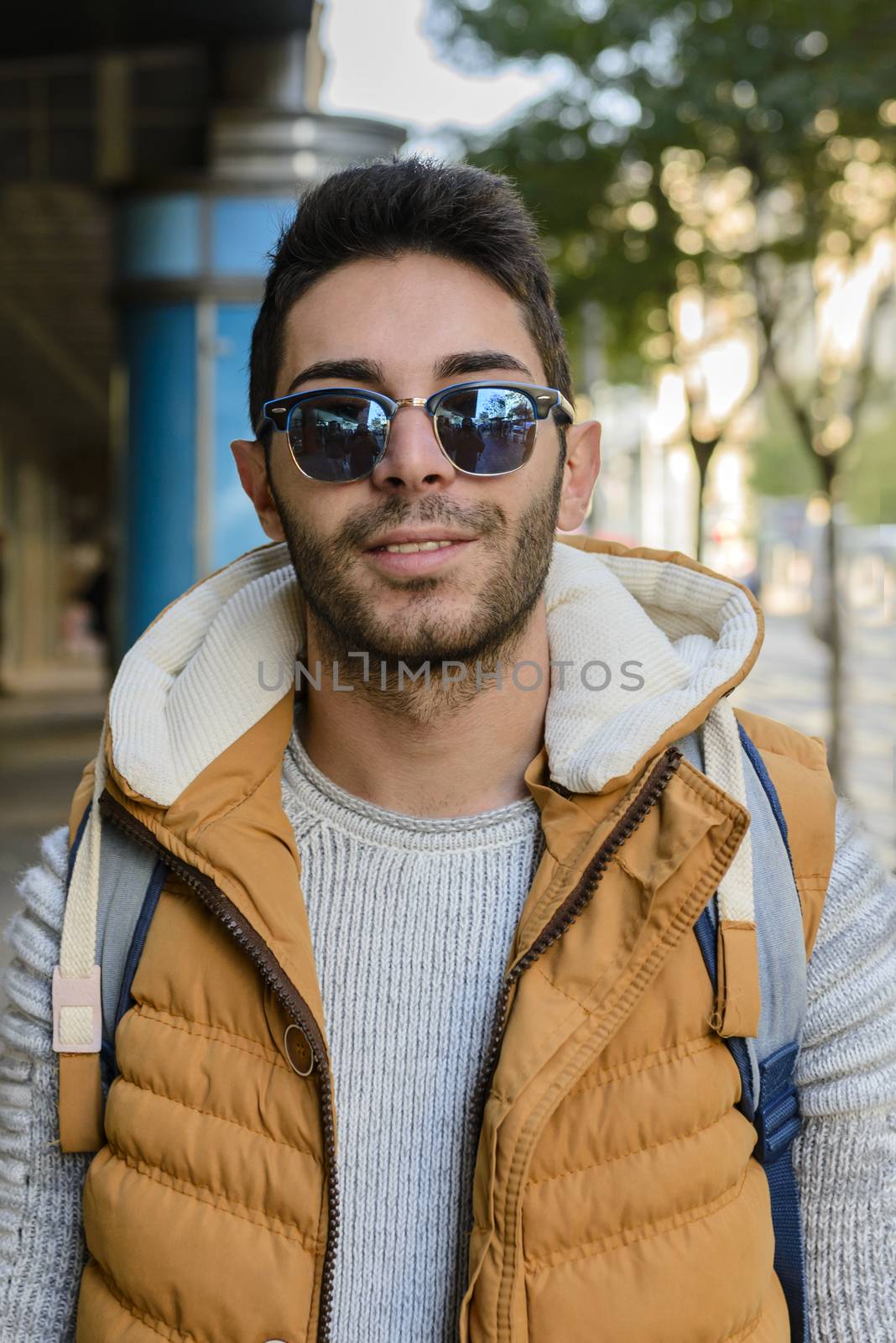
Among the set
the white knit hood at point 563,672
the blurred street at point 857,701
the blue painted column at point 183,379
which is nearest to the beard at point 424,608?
the white knit hood at point 563,672

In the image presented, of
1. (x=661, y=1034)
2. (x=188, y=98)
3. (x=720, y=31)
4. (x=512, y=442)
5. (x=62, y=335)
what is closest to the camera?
(x=661, y=1034)

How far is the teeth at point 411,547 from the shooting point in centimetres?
199

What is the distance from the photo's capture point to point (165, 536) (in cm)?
884

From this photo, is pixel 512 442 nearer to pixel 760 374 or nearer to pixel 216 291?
pixel 216 291

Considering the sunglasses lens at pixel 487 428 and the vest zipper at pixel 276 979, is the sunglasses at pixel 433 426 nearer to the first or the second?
the sunglasses lens at pixel 487 428

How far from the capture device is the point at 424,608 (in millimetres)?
1985

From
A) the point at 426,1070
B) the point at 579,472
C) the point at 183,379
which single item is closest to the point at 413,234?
the point at 579,472

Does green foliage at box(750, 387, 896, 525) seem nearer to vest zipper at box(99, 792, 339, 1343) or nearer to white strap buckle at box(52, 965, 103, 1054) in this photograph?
vest zipper at box(99, 792, 339, 1343)

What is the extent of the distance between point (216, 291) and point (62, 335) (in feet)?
35.0

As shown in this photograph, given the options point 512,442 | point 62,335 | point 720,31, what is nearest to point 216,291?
point 720,31

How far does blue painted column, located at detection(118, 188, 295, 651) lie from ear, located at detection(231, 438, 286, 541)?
6293 millimetres

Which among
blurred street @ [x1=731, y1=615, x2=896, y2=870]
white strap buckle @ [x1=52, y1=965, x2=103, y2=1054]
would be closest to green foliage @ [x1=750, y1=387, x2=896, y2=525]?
blurred street @ [x1=731, y1=615, x2=896, y2=870]

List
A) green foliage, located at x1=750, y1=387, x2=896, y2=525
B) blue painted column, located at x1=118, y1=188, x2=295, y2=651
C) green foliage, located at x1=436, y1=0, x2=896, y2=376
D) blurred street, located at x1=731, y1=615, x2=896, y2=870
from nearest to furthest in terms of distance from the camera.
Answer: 1. green foliage, located at x1=436, y1=0, x2=896, y2=376
2. blue painted column, located at x1=118, y1=188, x2=295, y2=651
3. blurred street, located at x1=731, y1=615, x2=896, y2=870
4. green foliage, located at x1=750, y1=387, x2=896, y2=525

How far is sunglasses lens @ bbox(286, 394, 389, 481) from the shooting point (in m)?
2.01
